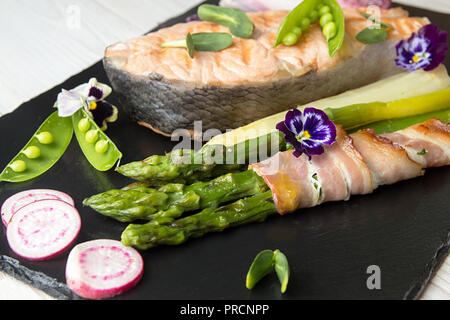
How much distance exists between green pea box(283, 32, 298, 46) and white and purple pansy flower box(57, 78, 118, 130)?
1430 millimetres

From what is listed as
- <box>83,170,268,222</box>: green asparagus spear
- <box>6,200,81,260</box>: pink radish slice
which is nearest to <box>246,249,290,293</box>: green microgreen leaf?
<box>83,170,268,222</box>: green asparagus spear

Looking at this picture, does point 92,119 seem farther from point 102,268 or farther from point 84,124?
point 102,268

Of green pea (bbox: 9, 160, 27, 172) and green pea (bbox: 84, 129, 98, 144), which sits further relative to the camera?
green pea (bbox: 84, 129, 98, 144)

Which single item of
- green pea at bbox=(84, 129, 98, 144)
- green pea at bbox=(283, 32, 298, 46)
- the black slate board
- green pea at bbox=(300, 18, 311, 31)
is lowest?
the black slate board

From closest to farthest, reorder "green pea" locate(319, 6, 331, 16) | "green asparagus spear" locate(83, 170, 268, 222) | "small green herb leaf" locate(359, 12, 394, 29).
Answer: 1. "green asparagus spear" locate(83, 170, 268, 222)
2. "green pea" locate(319, 6, 331, 16)
3. "small green herb leaf" locate(359, 12, 394, 29)

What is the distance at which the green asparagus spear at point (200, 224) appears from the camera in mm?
4082

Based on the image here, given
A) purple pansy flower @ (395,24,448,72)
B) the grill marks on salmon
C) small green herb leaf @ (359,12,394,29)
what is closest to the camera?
the grill marks on salmon

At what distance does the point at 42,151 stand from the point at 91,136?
0.38 metres

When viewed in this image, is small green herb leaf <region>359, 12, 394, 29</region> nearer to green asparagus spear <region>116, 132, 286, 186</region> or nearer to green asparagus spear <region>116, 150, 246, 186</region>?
green asparagus spear <region>116, 132, 286, 186</region>

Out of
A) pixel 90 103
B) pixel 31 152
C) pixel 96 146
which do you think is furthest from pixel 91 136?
pixel 31 152

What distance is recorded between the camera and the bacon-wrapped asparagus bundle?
165 inches

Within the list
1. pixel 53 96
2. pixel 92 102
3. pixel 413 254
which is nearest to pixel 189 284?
pixel 413 254

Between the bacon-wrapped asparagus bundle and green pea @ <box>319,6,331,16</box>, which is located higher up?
green pea @ <box>319,6,331,16</box>

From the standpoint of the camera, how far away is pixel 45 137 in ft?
16.3
